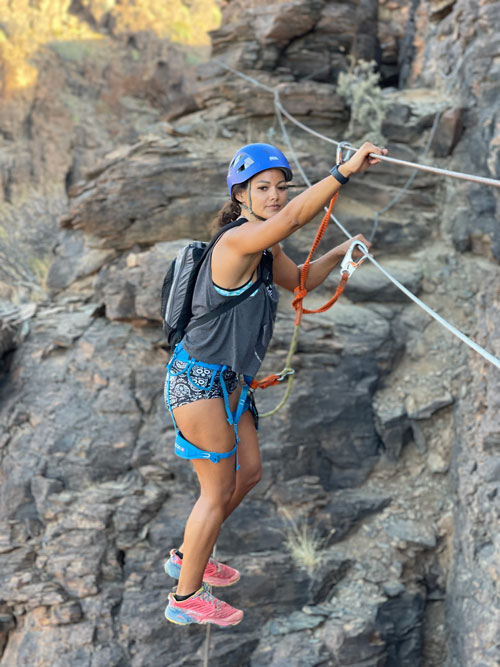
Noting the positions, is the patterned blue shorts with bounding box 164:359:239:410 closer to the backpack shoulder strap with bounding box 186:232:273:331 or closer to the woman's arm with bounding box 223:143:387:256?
the backpack shoulder strap with bounding box 186:232:273:331

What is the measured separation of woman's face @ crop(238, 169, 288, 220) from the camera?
317 centimetres

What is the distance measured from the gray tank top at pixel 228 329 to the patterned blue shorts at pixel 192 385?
83 millimetres

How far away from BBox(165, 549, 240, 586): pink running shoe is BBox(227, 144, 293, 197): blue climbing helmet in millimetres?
2116

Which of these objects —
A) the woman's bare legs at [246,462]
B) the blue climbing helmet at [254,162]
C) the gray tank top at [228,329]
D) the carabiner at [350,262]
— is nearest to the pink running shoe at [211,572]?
the woman's bare legs at [246,462]

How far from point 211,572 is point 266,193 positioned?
2.18 metres

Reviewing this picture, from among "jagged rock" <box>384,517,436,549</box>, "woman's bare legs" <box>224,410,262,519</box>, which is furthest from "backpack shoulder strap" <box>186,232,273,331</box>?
"jagged rock" <box>384,517,436,549</box>

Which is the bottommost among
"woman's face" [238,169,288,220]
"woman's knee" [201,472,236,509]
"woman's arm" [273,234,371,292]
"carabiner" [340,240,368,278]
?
"woman's knee" [201,472,236,509]

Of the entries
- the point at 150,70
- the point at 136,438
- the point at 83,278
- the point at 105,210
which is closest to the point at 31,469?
the point at 136,438

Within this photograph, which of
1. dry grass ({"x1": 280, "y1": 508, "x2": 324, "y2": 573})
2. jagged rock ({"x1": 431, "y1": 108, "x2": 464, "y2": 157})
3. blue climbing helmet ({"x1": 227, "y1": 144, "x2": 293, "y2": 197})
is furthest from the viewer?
jagged rock ({"x1": 431, "y1": 108, "x2": 464, "y2": 157})

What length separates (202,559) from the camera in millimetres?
3410

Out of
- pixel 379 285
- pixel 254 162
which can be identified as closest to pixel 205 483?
pixel 254 162

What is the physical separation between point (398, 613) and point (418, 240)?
12.6 feet

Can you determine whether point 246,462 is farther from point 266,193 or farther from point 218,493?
point 266,193

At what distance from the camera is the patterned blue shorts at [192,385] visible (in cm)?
338
